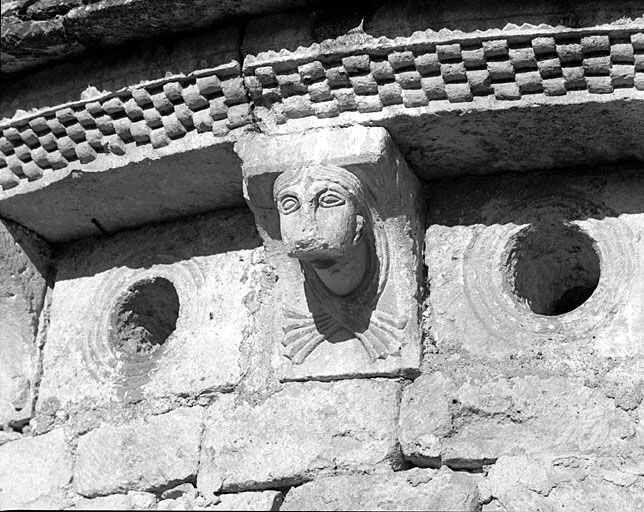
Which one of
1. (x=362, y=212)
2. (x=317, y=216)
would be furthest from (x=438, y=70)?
(x=317, y=216)

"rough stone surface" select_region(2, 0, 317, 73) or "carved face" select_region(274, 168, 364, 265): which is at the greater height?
"rough stone surface" select_region(2, 0, 317, 73)

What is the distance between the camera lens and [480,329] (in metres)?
5.44

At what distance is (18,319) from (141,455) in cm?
91

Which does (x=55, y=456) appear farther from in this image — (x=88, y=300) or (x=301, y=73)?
(x=301, y=73)

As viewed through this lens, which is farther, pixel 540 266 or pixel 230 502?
pixel 540 266

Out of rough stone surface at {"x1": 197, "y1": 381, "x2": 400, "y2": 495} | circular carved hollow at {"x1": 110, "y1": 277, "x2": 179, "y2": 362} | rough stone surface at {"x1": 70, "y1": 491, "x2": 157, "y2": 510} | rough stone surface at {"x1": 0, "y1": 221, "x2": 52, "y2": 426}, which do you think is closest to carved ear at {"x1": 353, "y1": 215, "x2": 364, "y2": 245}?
rough stone surface at {"x1": 197, "y1": 381, "x2": 400, "y2": 495}

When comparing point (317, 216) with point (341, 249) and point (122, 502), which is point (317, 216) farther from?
point (122, 502)

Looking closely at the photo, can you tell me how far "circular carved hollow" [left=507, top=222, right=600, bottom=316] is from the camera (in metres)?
5.55

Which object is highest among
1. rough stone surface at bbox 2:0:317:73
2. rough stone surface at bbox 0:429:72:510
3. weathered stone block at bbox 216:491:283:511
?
rough stone surface at bbox 2:0:317:73

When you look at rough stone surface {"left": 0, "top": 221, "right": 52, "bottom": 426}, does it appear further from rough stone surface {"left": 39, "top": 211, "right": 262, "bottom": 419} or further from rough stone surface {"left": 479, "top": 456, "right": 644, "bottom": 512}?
rough stone surface {"left": 479, "top": 456, "right": 644, "bottom": 512}

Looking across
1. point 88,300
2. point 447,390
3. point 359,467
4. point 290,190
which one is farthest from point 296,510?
point 88,300

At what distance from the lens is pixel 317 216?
523cm

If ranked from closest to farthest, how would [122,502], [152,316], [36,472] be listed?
[122,502], [36,472], [152,316]

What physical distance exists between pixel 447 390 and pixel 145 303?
4.83ft
